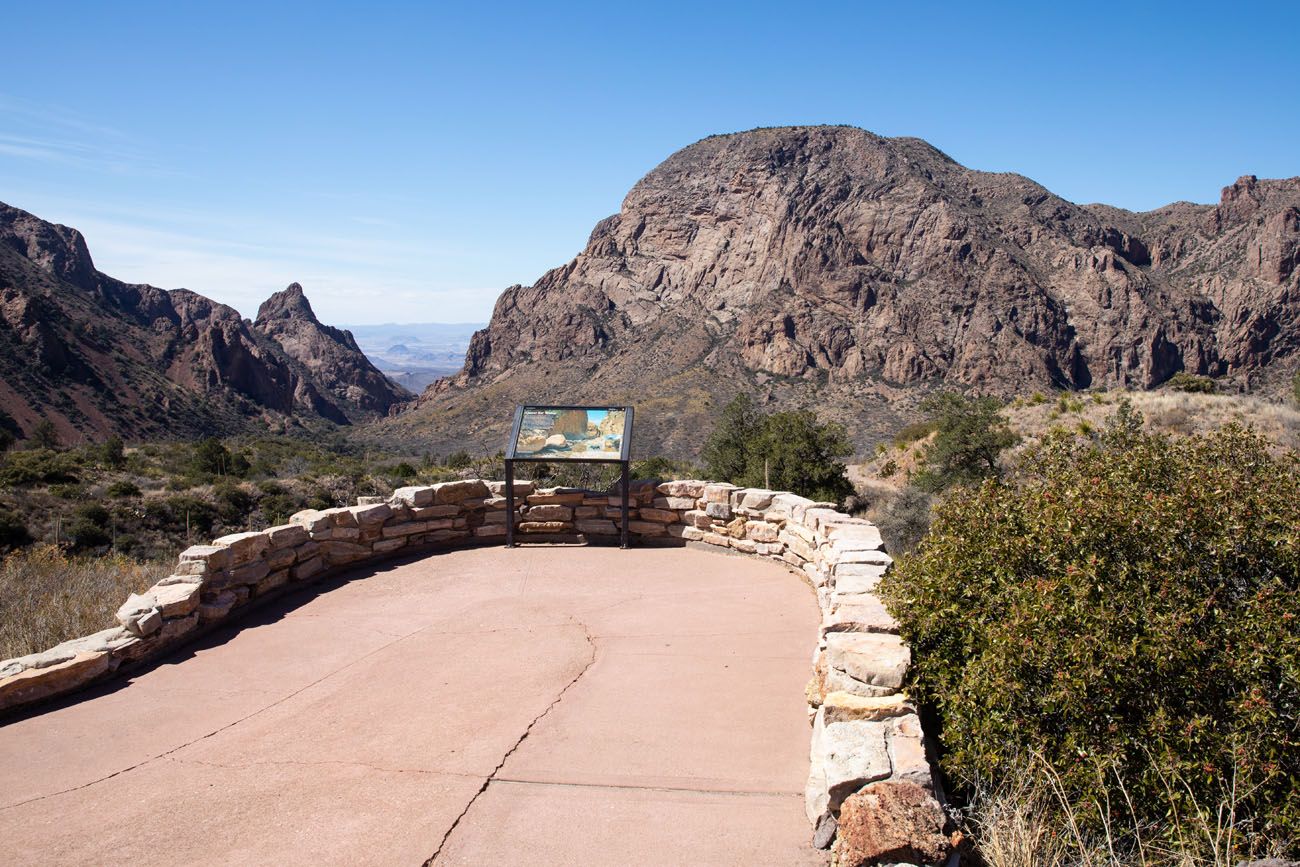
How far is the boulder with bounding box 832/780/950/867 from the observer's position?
3.44 meters

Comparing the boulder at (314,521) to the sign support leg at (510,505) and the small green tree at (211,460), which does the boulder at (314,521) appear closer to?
the sign support leg at (510,505)

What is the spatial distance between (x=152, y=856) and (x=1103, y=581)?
5.16 meters

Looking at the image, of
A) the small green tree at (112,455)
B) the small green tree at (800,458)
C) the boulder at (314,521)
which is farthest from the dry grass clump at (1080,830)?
the small green tree at (112,455)

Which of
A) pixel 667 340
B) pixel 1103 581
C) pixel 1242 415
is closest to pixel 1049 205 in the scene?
pixel 667 340

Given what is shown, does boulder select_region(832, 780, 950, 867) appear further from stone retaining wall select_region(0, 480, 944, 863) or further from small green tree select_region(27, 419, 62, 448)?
small green tree select_region(27, 419, 62, 448)

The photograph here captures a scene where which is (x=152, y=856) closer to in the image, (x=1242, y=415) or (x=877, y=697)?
(x=877, y=697)

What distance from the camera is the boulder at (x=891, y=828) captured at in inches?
135

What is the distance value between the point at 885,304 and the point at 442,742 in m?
80.7

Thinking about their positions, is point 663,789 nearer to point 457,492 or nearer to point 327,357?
point 457,492

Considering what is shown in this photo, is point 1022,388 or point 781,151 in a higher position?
point 781,151

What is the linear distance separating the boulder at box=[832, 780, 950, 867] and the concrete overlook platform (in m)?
0.40

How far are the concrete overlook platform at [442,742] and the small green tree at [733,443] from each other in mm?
18722

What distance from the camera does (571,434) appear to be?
10438mm

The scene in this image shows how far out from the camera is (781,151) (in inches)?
4168
